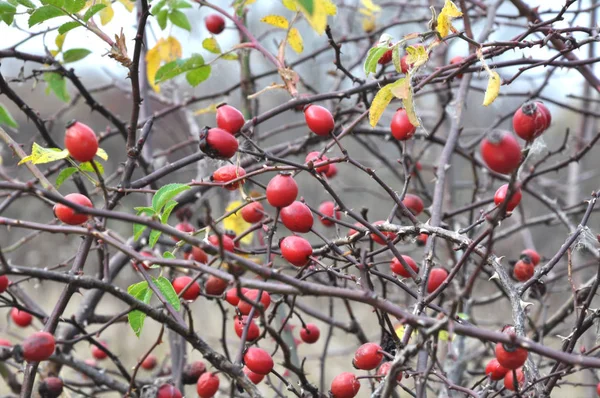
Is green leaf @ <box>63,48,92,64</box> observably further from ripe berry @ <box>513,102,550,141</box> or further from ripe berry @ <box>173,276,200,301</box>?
ripe berry @ <box>513,102,550,141</box>

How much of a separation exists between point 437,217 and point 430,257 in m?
0.22

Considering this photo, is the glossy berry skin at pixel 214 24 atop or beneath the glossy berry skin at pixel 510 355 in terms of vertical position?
atop

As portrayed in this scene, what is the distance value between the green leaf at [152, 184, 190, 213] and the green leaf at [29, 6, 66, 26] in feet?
1.64

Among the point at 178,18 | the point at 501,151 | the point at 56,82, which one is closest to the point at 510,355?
the point at 501,151

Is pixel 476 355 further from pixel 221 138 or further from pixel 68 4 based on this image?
pixel 68 4

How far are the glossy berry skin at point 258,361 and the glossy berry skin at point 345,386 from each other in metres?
0.13

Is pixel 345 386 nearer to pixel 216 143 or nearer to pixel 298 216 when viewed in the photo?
pixel 298 216

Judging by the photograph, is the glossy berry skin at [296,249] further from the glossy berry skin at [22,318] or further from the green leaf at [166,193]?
the glossy berry skin at [22,318]

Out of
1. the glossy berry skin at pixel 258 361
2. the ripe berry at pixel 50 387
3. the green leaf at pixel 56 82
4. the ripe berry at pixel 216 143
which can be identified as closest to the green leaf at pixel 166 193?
the ripe berry at pixel 216 143

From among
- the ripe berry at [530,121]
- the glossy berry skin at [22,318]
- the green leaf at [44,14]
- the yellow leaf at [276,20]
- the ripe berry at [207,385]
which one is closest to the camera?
the ripe berry at [530,121]

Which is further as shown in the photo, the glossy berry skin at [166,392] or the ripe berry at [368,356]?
the glossy berry skin at [166,392]

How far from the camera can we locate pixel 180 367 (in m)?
1.69

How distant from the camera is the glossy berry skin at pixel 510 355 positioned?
760 millimetres

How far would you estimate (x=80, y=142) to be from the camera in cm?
89
